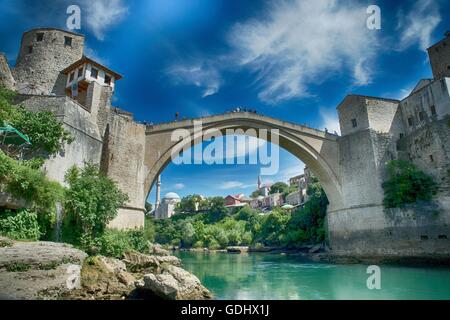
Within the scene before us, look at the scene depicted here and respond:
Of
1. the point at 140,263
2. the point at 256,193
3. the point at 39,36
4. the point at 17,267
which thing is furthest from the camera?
the point at 256,193

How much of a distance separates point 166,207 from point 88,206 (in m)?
69.9

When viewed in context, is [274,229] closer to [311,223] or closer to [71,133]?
[311,223]

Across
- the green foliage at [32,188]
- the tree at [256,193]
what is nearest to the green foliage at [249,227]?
the green foliage at [32,188]

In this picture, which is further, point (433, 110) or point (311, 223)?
point (311, 223)

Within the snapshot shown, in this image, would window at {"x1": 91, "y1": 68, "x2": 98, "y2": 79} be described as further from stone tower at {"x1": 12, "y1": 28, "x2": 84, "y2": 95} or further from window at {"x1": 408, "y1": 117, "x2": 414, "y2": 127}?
window at {"x1": 408, "y1": 117, "x2": 414, "y2": 127}

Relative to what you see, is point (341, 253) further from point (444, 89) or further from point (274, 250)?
point (274, 250)

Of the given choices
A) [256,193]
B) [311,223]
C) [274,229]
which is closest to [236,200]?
[256,193]

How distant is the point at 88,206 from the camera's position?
10.9 meters

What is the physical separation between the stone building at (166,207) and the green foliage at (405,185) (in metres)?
63.6

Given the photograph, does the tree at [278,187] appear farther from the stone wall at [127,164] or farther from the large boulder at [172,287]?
the large boulder at [172,287]

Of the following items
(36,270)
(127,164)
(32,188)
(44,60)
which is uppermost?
(44,60)

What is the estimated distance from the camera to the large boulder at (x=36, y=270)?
613 cm

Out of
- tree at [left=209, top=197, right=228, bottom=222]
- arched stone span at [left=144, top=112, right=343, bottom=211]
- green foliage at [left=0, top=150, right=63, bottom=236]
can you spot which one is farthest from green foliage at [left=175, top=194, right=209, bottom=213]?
green foliage at [left=0, top=150, right=63, bottom=236]

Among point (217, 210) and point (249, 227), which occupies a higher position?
point (217, 210)
